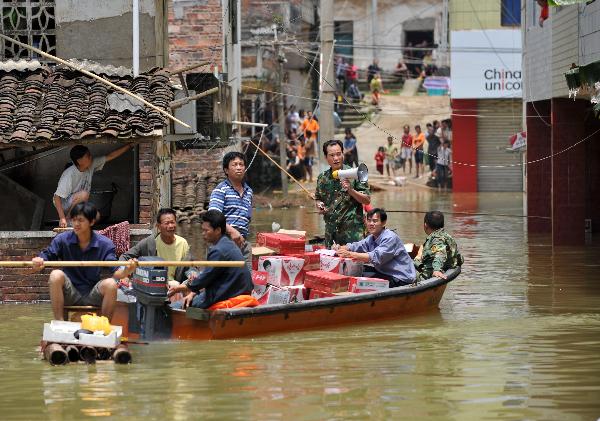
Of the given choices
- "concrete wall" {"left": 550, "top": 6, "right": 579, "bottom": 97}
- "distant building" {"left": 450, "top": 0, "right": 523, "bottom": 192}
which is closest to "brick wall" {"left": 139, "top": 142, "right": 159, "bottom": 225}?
"concrete wall" {"left": 550, "top": 6, "right": 579, "bottom": 97}

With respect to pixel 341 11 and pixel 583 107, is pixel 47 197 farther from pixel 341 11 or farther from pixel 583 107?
pixel 341 11

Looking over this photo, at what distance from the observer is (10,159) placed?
18516 millimetres

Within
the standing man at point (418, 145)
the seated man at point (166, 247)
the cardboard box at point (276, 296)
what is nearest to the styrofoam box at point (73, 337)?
the seated man at point (166, 247)

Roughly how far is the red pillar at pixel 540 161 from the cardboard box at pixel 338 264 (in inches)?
447

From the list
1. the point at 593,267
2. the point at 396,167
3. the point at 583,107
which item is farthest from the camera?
the point at 396,167

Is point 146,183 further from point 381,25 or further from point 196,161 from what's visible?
point 381,25

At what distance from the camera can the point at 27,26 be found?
62.3ft

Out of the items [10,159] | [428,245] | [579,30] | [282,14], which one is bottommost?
[428,245]

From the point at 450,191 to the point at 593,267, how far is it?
771 inches

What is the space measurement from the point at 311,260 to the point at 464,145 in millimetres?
25244

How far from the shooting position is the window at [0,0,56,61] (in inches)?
742

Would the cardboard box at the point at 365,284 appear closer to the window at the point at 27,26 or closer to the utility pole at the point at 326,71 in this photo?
the window at the point at 27,26

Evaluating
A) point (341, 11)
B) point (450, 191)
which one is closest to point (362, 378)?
point (450, 191)

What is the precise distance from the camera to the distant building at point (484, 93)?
3934 centimetres
